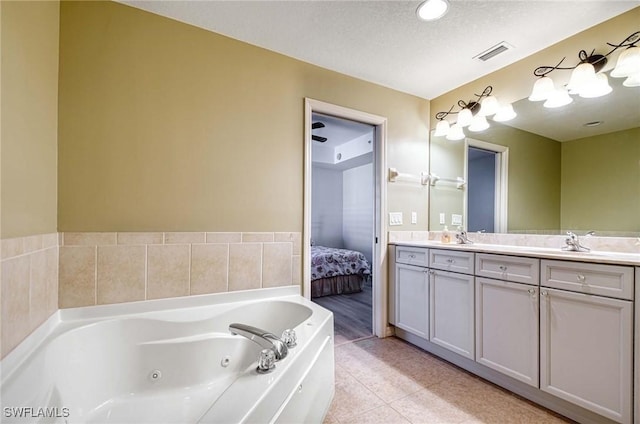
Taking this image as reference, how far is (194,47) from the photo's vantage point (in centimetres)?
193

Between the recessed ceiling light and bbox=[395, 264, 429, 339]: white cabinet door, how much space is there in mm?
1856

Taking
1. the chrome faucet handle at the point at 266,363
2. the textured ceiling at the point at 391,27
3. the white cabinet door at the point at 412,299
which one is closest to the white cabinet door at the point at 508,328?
the white cabinet door at the point at 412,299

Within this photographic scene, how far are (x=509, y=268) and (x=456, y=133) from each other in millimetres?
1516

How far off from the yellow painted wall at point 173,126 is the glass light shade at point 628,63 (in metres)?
1.91

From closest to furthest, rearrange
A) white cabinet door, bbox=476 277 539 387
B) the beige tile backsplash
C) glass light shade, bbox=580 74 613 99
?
the beige tile backsplash, white cabinet door, bbox=476 277 539 387, glass light shade, bbox=580 74 613 99

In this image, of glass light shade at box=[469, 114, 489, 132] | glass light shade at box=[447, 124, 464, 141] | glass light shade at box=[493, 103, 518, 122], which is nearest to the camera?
glass light shade at box=[493, 103, 518, 122]

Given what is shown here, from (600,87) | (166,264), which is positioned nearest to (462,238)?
(600,87)

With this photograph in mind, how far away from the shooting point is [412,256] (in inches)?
99.8

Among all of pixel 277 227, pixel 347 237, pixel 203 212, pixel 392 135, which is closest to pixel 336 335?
pixel 277 227

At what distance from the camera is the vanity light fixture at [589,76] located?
1.69 m

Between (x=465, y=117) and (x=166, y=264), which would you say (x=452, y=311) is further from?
(x=166, y=264)

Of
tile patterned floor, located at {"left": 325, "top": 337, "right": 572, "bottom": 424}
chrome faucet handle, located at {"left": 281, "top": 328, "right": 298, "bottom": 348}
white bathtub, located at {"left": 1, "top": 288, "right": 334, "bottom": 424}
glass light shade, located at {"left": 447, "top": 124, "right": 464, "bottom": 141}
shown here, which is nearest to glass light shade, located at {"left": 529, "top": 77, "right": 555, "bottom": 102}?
glass light shade, located at {"left": 447, "top": 124, "right": 464, "bottom": 141}

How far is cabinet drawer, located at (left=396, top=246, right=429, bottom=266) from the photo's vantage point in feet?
7.95

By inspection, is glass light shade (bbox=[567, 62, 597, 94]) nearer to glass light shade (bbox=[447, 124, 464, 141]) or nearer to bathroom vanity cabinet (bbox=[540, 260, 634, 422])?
glass light shade (bbox=[447, 124, 464, 141])
